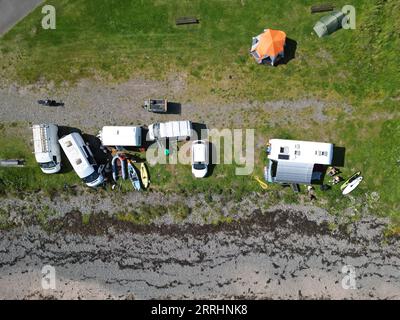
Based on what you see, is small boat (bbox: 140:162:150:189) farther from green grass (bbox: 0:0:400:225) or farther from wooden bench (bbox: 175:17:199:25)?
wooden bench (bbox: 175:17:199:25)

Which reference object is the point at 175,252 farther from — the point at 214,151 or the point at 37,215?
the point at 37,215

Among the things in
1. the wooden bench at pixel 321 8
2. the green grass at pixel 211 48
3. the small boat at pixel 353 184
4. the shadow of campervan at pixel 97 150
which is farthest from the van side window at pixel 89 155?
the wooden bench at pixel 321 8

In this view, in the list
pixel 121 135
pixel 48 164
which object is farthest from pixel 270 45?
pixel 48 164

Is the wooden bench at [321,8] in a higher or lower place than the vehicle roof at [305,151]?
higher

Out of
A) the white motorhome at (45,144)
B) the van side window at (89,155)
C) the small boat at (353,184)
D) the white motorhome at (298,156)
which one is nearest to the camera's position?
the white motorhome at (298,156)

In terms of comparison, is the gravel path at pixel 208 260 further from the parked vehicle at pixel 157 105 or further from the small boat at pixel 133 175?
the parked vehicle at pixel 157 105

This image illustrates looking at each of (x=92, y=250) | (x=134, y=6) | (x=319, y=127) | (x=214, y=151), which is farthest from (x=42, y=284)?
(x=319, y=127)

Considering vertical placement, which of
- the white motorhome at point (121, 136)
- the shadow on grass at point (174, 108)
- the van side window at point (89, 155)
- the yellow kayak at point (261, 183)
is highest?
the shadow on grass at point (174, 108)
